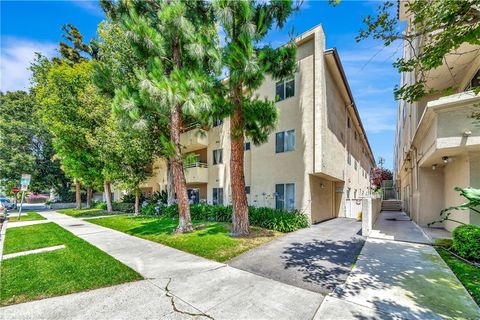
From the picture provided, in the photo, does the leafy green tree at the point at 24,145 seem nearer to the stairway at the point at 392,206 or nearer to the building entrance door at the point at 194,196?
the building entrance door at the point at 194,196

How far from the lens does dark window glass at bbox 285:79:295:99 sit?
13.2 m

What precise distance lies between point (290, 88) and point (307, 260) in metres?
10.1

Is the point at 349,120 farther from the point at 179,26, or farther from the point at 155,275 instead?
the point at 155,275

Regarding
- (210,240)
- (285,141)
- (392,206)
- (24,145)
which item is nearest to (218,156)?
(285,141)

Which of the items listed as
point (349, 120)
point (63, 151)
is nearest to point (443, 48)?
point (349, 120)

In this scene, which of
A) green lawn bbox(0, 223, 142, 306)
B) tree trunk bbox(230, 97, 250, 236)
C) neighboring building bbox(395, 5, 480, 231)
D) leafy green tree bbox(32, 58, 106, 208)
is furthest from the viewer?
leafy green tree bbox(32, 58, 106, 208)

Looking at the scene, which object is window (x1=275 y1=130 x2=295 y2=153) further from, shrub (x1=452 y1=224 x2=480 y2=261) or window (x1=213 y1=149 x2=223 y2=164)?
shrub (x1=452 y1=224 x2=480 y2=261)

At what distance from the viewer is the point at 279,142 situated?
44.6 ft

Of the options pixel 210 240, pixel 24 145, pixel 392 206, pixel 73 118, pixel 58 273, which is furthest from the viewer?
pixel 24 145

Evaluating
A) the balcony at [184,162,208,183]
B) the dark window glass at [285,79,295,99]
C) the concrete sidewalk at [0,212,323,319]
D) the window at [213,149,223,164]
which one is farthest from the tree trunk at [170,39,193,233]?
the balcony at [184,162,208,183]

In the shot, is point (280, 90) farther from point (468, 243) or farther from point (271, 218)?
point (468, 243)

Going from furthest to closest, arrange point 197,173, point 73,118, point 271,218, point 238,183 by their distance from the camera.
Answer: point 73,118
point 197,173
point 271,218
point 238,183

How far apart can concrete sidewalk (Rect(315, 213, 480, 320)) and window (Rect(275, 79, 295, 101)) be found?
31.4 feet

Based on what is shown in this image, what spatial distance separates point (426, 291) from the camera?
180 inches
